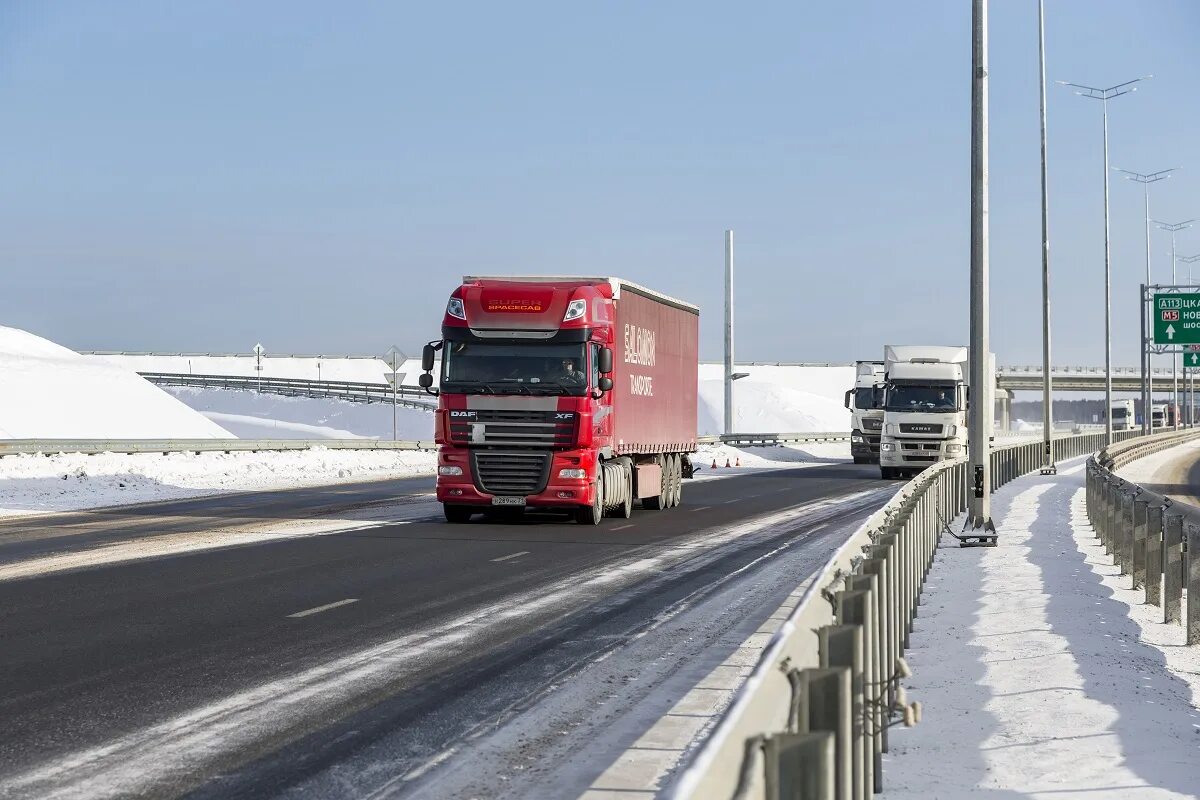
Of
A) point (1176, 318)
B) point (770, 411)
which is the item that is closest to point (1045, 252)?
point (1176, 318)

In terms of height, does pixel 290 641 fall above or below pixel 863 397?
below

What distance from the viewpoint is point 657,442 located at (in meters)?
28.3

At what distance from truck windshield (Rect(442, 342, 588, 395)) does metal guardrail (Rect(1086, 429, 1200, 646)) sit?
779 centimetres

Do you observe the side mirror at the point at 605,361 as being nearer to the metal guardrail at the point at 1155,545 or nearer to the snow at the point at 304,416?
the metal guardrail at the point at 1155,545

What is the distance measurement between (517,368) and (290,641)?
12646 mm

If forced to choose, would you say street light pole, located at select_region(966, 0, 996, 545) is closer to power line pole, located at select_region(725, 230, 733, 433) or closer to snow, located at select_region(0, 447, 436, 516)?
snow, located at select_region(0, 447, 436, 516)

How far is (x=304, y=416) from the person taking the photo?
10150cm

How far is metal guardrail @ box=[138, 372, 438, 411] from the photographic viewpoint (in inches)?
3872

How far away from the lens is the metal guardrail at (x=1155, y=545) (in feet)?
39.1

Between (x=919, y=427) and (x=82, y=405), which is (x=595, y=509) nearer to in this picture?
(x=919, y=427)

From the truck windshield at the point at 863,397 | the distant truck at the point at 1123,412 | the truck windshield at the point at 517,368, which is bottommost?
the truck windshield at the point at 517,368

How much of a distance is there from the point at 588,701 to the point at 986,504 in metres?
12.9

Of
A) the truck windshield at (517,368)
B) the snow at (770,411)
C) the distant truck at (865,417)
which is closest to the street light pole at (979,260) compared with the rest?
the truck windshield at (517,368)

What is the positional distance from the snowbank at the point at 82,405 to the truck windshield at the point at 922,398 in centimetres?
2968
